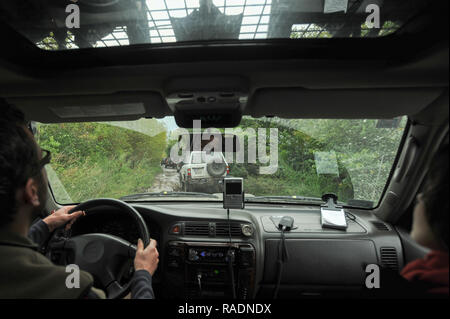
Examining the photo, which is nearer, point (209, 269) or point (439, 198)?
point (439, 198)

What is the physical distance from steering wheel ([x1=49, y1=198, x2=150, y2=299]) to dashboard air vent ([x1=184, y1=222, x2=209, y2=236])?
66cm

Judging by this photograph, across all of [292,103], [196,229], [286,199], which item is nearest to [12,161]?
[292,103]

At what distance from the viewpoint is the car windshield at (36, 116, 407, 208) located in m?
1.47

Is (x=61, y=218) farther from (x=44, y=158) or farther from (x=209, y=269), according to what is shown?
(x=209, y=269)

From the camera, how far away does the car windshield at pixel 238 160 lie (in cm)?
147

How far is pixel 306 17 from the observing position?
1063 mm

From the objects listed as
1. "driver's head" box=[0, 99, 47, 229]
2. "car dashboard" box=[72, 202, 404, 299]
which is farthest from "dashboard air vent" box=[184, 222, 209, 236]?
"driver's head" box=[0, 99, 47, 229]

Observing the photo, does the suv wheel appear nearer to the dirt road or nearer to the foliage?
the dirt road

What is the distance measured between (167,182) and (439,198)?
2449mm

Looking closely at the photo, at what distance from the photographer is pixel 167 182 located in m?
2.65

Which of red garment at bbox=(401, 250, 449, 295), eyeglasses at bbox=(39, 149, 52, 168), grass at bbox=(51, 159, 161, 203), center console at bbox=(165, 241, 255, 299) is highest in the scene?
eyeglasses at bbox=(39, 149, 52, 168)
